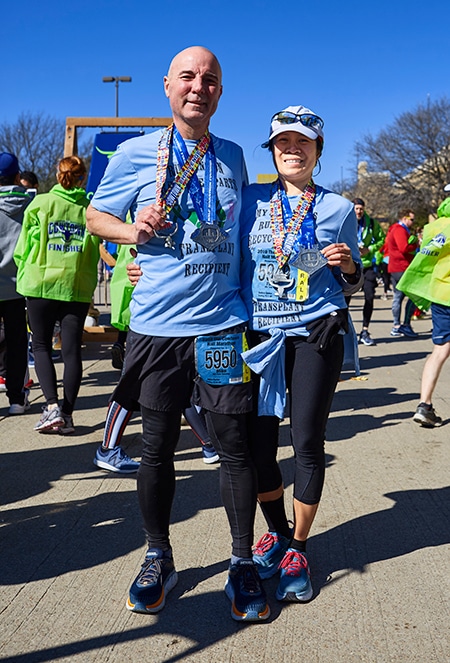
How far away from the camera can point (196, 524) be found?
12.9 feet

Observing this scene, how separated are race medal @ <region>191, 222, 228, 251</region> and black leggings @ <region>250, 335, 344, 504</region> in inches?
21.3

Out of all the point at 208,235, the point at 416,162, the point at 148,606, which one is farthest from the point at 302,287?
the point at 416,162

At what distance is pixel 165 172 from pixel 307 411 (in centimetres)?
113

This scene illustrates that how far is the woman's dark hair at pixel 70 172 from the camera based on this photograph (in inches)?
224

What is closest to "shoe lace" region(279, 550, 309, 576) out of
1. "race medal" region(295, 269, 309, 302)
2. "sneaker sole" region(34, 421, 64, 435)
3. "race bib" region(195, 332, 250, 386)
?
"race bib" region(195, 332, 250, 386)

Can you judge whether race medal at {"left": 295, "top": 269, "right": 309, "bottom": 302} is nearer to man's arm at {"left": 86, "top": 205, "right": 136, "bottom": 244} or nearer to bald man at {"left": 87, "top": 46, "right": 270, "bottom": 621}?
bald man at {"left": 87, "top": 46, "right": 270, "bottom": 621}

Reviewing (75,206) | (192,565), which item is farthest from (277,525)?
(75,206)

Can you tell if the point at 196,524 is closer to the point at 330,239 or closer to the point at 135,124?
the point at 330,239

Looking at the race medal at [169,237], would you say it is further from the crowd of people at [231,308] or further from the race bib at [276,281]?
the race bib at [276,281]

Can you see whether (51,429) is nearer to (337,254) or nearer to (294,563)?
(294,563)

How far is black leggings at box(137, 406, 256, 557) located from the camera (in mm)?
3004

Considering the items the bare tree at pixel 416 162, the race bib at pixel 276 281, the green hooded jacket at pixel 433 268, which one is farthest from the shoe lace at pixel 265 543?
the bare tree at pixel 416 162

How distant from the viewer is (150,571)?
309 cm

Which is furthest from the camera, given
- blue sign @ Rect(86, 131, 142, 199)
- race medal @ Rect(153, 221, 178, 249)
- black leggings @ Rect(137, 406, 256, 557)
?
blue sign @ Rect(86, 131, 142, 199)
